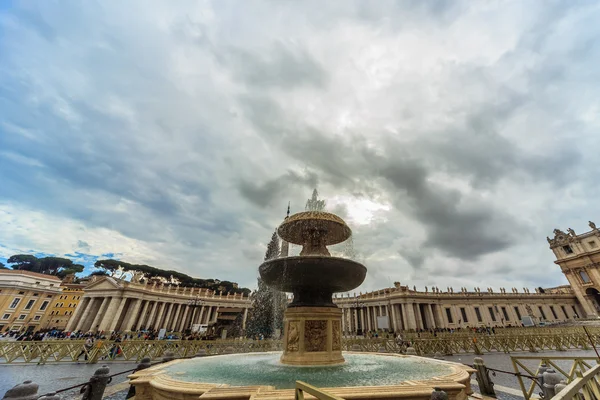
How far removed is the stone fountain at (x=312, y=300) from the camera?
7934mm

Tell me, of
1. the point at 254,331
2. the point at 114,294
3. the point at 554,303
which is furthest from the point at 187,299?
the point at 554,303

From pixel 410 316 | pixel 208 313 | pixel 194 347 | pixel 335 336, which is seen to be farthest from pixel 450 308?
pixel 335 336

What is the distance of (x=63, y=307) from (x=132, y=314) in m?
39.3

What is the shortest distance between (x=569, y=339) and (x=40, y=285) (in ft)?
326

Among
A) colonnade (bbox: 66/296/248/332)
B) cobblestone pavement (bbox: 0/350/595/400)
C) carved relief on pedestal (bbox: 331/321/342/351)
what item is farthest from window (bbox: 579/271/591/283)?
colonnade (bbox: 66/296/248/332)

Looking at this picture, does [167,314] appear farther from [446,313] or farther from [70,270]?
[70,270]

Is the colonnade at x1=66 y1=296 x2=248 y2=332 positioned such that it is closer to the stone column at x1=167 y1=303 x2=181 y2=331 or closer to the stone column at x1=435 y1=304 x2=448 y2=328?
the stone column at x1=167 y1=303 x2=181 y2=331

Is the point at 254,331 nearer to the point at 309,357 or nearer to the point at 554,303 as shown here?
the point at 309,357

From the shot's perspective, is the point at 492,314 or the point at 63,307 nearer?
the point at 492,314

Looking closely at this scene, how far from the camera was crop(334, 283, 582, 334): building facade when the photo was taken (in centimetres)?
4934

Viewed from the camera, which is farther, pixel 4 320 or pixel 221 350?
pixel 4 320

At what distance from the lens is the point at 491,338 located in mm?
19906

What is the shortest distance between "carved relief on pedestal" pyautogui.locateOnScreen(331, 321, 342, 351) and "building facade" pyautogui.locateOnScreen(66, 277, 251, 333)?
1723 inches

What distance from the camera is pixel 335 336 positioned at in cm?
857
